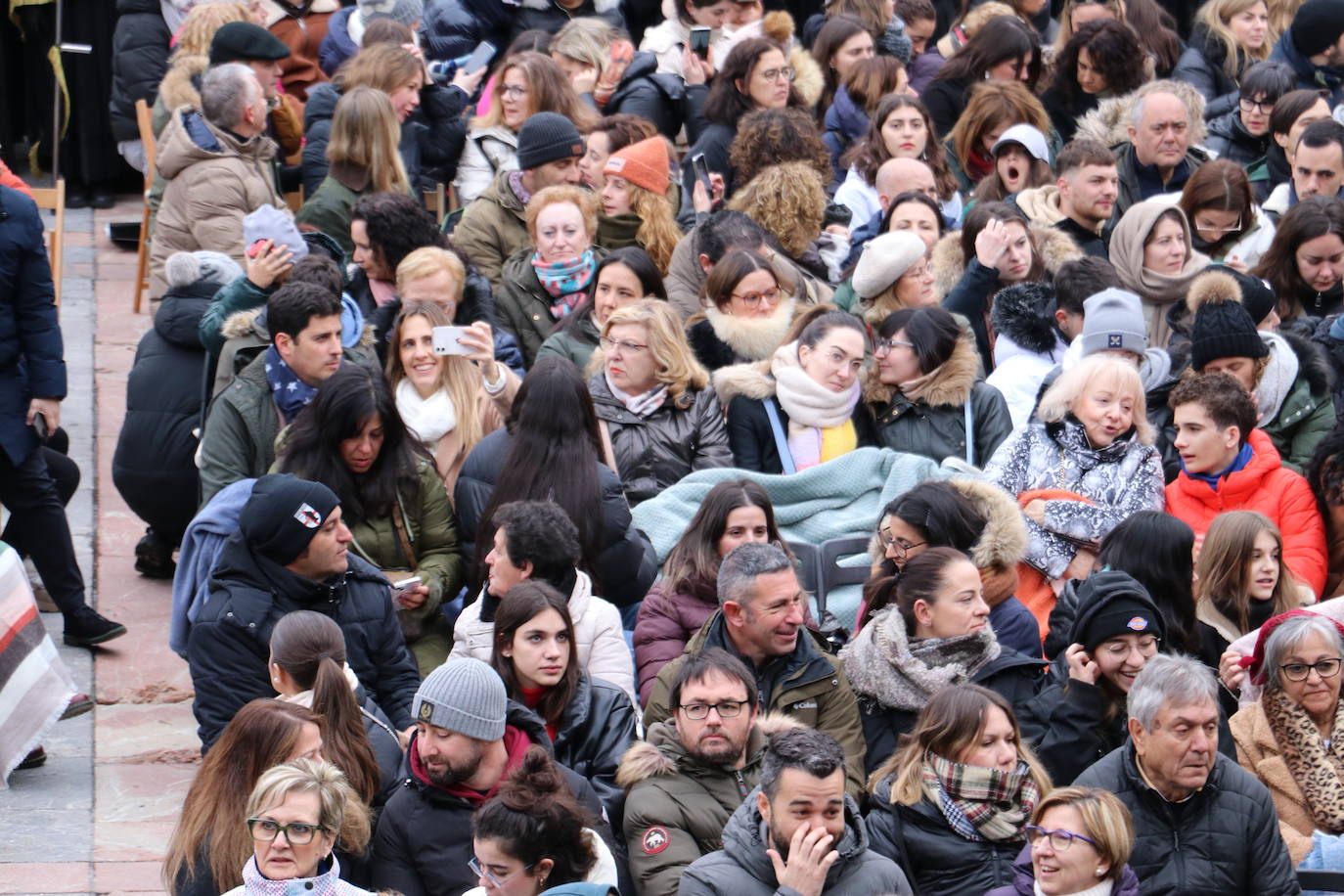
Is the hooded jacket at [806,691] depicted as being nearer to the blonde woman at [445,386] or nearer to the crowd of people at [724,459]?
the crowd of people at [724,459]

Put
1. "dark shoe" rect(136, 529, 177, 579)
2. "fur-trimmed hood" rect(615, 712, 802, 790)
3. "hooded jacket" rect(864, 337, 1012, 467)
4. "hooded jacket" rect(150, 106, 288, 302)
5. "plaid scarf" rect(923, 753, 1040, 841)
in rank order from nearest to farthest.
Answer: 1. "plaid scarf" rect(923, 753, 1040, 841)
2. "fur-trimmed hood" rect(615, 712, 802, 790)
3. "hooded jacket" rect(864, 337, 1012, 467)
4. "dark shoe" rect(136, 529, 177, 579)
5. "hooded jacket" rect(150, 106, 288, 302)

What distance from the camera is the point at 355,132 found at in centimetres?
992

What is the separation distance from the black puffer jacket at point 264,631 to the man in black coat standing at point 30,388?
6.12ft

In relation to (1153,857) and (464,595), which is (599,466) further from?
(1153,857)

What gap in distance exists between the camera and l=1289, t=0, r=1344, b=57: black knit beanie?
1239 cm

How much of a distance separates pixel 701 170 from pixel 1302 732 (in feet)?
16.7

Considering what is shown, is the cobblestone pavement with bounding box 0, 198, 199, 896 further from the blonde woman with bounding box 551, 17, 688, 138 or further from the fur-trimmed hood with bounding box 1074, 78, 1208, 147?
the fur-trimmed hood with bounding box 1074, 78, 1208, 147

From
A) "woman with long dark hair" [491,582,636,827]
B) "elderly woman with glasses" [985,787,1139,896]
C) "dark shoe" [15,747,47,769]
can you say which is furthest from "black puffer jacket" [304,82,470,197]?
"elderly woman with glasses" [985,787,1139,896]

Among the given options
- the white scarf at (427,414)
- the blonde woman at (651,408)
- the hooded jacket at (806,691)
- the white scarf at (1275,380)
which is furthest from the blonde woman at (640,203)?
the hooded jacket at (806,691)

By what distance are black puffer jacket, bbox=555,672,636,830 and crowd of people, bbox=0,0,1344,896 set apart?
20mm

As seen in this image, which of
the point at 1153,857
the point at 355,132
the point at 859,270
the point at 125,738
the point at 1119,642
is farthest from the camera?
the point at 355,132

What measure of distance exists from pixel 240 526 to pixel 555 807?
187 centimetres

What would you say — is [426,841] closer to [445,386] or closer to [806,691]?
[806,691]

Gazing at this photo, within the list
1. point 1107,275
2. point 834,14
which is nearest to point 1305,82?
point 834,14
